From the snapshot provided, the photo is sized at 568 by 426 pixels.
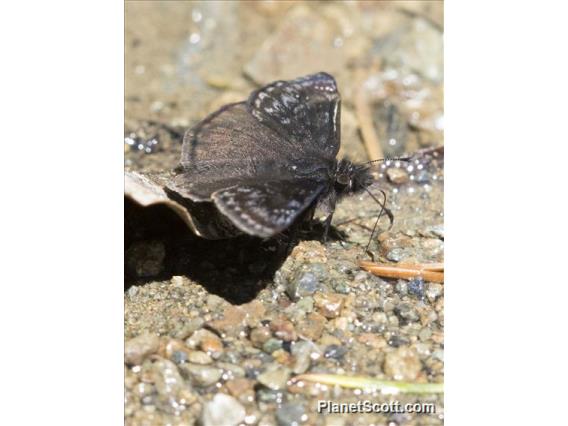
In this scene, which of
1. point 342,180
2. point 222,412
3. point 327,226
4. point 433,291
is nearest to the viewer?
point 222,412

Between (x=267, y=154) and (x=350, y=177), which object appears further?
(x=267, y=154)

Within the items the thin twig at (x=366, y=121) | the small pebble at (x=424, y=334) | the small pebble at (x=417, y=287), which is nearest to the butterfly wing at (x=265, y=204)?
the small pebble at (x=417, y=287)

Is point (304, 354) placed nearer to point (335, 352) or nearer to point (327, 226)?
point (335, 352)

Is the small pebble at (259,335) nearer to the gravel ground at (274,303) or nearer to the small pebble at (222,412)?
the gravel ground at (274,303)

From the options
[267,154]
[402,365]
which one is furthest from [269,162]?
[402,365]

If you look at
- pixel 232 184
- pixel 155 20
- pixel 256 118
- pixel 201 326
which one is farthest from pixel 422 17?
pixel 201 326
